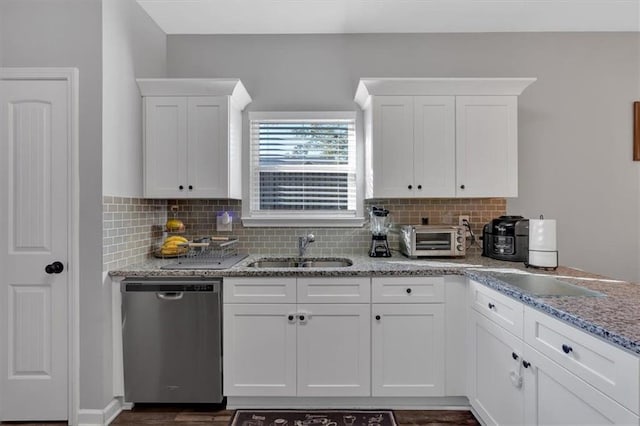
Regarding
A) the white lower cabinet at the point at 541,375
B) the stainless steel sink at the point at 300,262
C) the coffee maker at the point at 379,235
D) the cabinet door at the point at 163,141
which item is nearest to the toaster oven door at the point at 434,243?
the coffee maker at the point at 379,235

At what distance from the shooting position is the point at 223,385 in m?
2.16

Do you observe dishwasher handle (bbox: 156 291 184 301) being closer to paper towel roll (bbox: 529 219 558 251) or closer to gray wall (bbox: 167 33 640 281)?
gray wall (bbox: 167 33 640 281)

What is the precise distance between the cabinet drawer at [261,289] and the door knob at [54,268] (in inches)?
39.0

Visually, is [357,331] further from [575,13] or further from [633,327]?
[575,13]

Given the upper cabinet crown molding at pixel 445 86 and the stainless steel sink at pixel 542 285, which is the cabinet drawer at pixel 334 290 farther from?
the upper cabinet crown molding at pixel 445 86

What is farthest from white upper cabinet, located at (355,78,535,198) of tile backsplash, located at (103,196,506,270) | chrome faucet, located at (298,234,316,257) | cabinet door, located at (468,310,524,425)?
cabinet door, located at (468,310,524,425)

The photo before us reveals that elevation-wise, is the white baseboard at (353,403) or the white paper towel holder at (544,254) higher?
the white paper towel holder at (544,254)

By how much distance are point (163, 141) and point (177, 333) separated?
140cm

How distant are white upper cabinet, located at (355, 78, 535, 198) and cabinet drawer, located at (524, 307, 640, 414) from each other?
1221 mm

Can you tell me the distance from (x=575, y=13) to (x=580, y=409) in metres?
2.87

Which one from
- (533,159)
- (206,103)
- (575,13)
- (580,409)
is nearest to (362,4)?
(206,103)

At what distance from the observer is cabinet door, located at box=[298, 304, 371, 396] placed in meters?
2.16

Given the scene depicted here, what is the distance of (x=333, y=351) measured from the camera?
2160 millimetres

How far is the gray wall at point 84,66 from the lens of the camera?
2.07 meters
